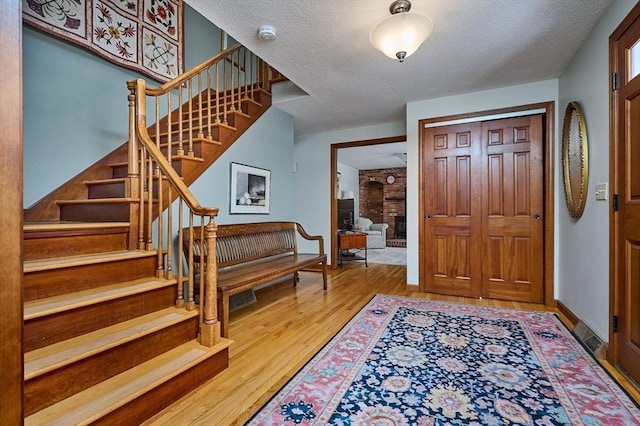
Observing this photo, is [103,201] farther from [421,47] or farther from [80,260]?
[421,47]

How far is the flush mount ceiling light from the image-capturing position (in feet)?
6.12

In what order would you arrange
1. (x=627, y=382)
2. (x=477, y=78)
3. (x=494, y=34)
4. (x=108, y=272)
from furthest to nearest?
(x=477, y=78)
(x=494, y=34)
(x=108, y=272)
(x=627, y=382)

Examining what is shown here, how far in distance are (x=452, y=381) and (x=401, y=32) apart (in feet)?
6.93

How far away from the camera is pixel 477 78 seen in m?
3.07

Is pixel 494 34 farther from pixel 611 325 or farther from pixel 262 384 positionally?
pixel 262 384

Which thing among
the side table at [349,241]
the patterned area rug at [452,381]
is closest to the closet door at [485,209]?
the patterned area rug at [452,381]

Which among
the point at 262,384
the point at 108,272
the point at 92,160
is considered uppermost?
the point at 92,160

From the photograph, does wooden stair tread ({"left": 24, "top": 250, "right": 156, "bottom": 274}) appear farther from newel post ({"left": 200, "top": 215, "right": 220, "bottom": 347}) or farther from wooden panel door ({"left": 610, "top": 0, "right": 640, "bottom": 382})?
wooden panel door ({"left": 610, "top": 0, "right": 640, "bottom": 382})

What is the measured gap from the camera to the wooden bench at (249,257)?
2.43 m

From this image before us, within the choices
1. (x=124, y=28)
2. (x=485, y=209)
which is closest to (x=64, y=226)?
(x=124, y=28)

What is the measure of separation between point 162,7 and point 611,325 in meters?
4.77

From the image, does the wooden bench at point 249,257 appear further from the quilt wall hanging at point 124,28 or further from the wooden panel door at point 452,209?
the quilt wall hanging at point 124,28

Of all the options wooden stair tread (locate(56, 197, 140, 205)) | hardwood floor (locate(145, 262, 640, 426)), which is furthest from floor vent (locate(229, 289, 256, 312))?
wooden stair tread (locate(56, 197, 140, 205))

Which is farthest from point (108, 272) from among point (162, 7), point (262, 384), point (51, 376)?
point (162, 7)
